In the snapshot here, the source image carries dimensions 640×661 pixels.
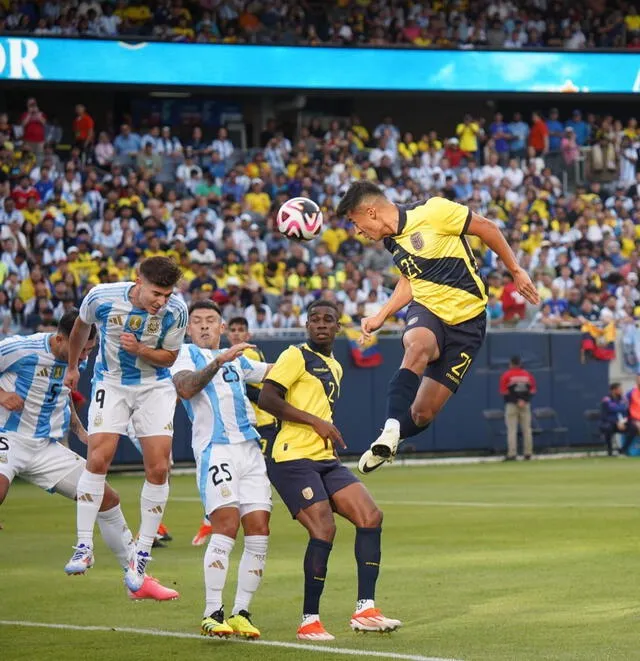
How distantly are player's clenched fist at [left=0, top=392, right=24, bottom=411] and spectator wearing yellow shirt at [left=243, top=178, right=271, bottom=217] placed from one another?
2020 centimetres

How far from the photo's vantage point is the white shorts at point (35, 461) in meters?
11.1

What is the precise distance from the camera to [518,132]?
3788 cm

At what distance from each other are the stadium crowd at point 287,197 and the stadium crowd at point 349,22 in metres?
2.33

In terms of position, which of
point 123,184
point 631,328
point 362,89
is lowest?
point 631,328

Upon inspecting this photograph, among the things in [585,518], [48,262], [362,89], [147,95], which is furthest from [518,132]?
[585,518]

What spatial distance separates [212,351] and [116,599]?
2.29 metres

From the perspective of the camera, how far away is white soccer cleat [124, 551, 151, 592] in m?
10.4

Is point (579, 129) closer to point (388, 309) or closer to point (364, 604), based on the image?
point (388, 309)

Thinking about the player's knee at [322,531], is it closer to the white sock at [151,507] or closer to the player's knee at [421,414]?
the player's knee at [421,414]

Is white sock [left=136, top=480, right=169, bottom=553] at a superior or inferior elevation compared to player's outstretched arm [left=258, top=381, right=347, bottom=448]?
inferior

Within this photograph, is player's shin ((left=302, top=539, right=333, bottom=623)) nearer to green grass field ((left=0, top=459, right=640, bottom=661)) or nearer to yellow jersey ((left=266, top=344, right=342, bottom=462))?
green grass field ((left=0, top=459, right=640, bottom=661))

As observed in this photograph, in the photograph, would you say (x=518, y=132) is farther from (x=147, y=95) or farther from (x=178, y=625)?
(x=178, y=625)

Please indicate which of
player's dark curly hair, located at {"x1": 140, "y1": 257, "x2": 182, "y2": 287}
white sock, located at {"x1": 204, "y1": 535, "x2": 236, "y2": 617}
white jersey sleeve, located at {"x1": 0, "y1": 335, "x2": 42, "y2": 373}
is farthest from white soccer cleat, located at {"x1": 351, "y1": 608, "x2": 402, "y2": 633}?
white jersey sleeve, located at {"x1": 0, "y1": 335, "x2": 42, "y2": 373}

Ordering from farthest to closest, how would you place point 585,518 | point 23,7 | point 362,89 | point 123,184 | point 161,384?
point 362,89, point 23,7, point 123,184, point 585,518, point 161,384
